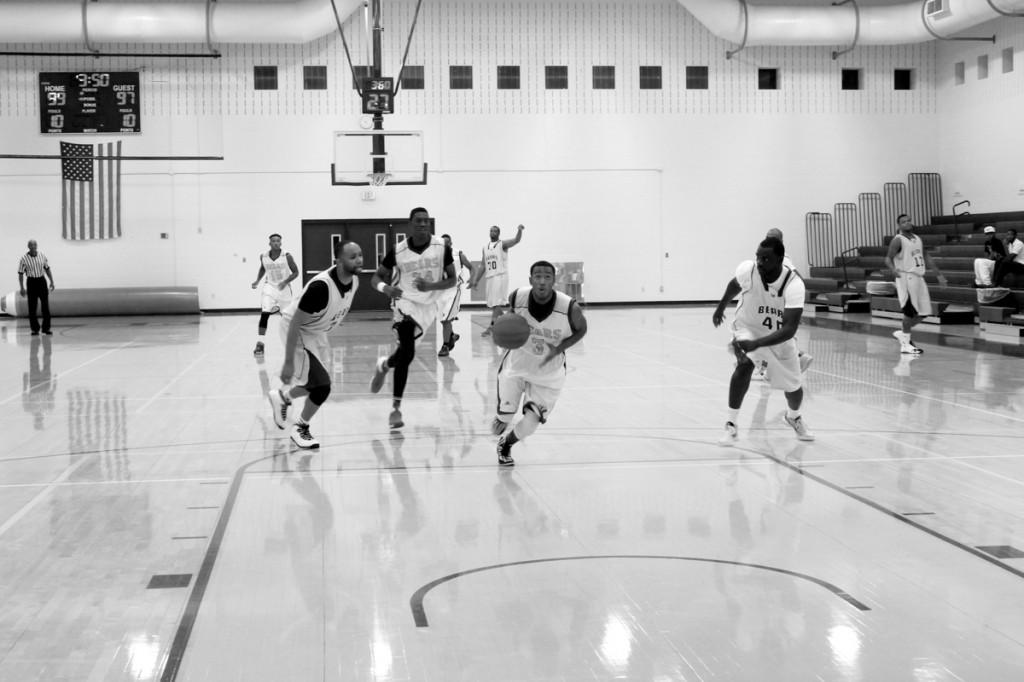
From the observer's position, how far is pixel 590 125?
27031 mm

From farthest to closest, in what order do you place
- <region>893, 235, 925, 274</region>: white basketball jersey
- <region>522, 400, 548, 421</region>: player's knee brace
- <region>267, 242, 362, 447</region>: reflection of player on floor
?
1. <region>893, 235, 925, 274</region>: white basketball jersey
2. <region>267, 242, 362, 447</region>: reflection of player on floor
3. <region>522, 400, 548, 421</region>: player's knee brace

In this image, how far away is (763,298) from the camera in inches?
332

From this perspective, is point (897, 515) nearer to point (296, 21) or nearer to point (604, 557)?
point (604, 557)

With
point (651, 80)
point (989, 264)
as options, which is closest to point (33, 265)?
point (651, 80)

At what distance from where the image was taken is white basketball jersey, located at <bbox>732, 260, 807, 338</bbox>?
8297 mm

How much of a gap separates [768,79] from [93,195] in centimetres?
1605

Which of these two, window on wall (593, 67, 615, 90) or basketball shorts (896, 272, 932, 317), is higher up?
window on wall (593, 67, 615, 90)

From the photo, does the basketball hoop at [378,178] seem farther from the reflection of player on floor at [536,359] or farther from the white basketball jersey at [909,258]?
the reflection of player on floor at [536,359]

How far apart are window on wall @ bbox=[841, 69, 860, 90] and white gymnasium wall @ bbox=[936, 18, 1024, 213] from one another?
201 cm

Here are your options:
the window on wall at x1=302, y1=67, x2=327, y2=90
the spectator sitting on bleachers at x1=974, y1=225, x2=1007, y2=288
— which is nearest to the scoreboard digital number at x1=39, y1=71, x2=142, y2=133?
the window on wall at x1=302, y1=67, x2=327, y2=90

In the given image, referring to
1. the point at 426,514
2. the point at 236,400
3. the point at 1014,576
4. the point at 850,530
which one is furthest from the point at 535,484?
the point at 236,400

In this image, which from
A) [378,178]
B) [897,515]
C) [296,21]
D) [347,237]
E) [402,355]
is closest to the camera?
[897,515]

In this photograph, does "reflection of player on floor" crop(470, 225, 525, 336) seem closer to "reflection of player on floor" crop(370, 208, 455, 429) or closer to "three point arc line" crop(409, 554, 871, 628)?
"reflection of player on floor" crop(370, 208, 455, 429)

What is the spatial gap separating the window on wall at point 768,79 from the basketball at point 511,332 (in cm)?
2186
